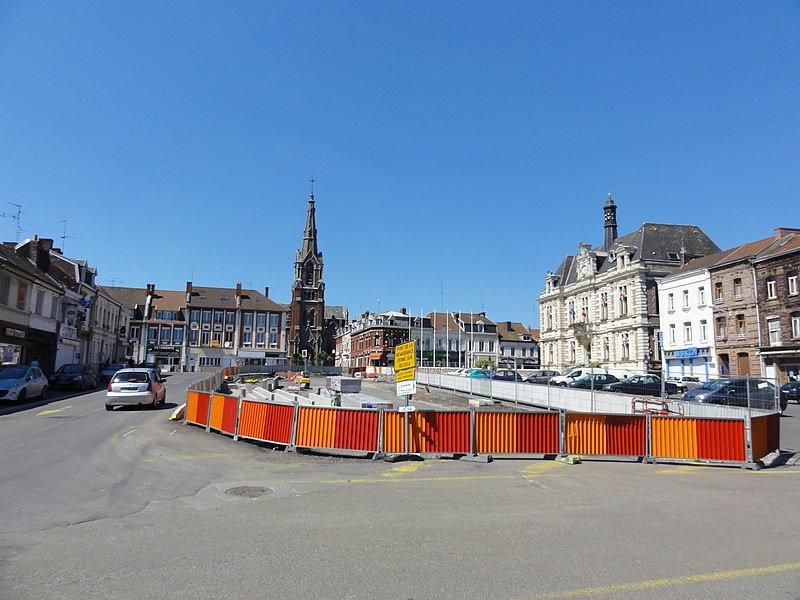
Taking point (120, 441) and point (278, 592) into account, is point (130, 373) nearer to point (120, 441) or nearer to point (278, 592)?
point (120, 441)

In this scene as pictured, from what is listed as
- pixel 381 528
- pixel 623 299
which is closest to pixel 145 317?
pixel 623 299

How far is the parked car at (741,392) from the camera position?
15211mm

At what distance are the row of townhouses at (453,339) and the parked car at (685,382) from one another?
69203 millimetres

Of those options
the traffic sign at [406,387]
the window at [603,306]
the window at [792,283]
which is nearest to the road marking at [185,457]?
the traffic sign at [406,387]

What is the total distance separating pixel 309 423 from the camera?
12320mm

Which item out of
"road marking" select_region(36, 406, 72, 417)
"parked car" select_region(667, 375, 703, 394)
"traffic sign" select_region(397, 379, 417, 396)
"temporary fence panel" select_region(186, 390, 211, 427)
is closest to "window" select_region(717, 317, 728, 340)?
"parked car" select_region(667, 375, 703, 394)

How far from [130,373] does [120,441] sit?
378 inches

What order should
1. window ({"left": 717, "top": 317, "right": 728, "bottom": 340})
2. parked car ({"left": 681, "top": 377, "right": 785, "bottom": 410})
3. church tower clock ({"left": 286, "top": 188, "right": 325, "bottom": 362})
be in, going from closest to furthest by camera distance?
parked car ({"left": 681, "top": 377, "right": 785, "bottom": 410})
window ({"left": 717, "top": 317, "right": 728, "bottom": 340})
church tower clock ({"left": 286, "top": 188, "right": 325, "bottom": 362})

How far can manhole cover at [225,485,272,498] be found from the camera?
27.8ft

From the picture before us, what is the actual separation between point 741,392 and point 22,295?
127ft

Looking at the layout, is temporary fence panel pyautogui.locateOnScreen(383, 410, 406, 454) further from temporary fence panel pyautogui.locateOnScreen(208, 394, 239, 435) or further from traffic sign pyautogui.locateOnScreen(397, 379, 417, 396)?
temporary fence panel pyautogui.locateOnScreen(208, 394, 239, 435)

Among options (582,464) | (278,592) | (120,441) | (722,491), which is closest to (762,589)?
(278,592)

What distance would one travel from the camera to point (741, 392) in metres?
15.8

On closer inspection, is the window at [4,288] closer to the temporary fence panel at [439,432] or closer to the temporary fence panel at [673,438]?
the temporary fence panel at [439,432]
